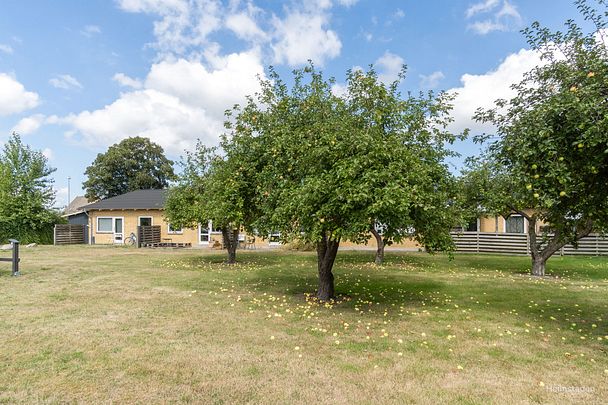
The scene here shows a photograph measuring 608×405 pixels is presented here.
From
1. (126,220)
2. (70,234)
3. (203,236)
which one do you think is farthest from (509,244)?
(70,234)

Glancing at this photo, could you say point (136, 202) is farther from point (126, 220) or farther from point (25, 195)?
point (25, 195)

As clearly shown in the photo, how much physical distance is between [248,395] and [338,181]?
11.6ft

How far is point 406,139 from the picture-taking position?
24.7 feet

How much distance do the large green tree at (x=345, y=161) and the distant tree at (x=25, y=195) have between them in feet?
89.9

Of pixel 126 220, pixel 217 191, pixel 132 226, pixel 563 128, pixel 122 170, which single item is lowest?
pixel 132 226

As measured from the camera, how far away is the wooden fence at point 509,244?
2047 cm

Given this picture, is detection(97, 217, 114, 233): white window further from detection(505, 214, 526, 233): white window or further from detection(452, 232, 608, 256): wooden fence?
detection(505, 214, 526, 233): white window

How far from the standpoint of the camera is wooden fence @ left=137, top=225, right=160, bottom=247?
25.1 meters

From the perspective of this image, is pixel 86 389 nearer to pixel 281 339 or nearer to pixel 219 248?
pixel 281 339

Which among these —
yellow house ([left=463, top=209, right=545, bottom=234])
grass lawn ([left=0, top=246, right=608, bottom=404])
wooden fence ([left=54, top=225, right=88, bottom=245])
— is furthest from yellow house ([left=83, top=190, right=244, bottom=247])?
yellow house ([left=463, top=209, right=545, bottom=234])

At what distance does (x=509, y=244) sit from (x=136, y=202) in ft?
88.2

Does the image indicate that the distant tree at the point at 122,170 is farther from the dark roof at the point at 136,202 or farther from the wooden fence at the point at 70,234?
the wooden fence at the point at 70,234

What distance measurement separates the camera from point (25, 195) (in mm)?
29312

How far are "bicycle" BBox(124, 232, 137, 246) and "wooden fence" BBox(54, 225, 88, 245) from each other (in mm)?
4931
